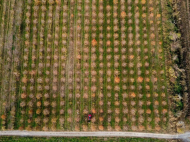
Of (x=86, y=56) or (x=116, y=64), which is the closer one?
(x=116, y=64)

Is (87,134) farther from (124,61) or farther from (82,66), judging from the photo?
(124,61)

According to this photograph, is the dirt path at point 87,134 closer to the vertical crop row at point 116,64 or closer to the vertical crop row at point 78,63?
the vertical crop row at point 116,64

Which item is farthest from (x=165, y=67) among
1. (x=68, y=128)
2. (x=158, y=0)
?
(x=68, y=128)

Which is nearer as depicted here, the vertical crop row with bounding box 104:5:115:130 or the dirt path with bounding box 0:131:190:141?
the dirt path with bounding box 0:131:190:141

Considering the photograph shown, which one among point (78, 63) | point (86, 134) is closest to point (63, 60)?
point (78, 63)

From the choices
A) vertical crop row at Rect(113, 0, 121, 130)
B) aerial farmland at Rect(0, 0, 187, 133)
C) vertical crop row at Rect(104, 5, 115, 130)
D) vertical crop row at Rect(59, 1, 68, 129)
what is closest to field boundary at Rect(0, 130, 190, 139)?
aerial farmland at Rect(0, 0, 187, 133)

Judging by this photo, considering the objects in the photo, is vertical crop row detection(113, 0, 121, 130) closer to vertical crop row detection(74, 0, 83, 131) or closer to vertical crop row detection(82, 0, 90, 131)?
vertical crop row detection(82, 0, 90, 131)
